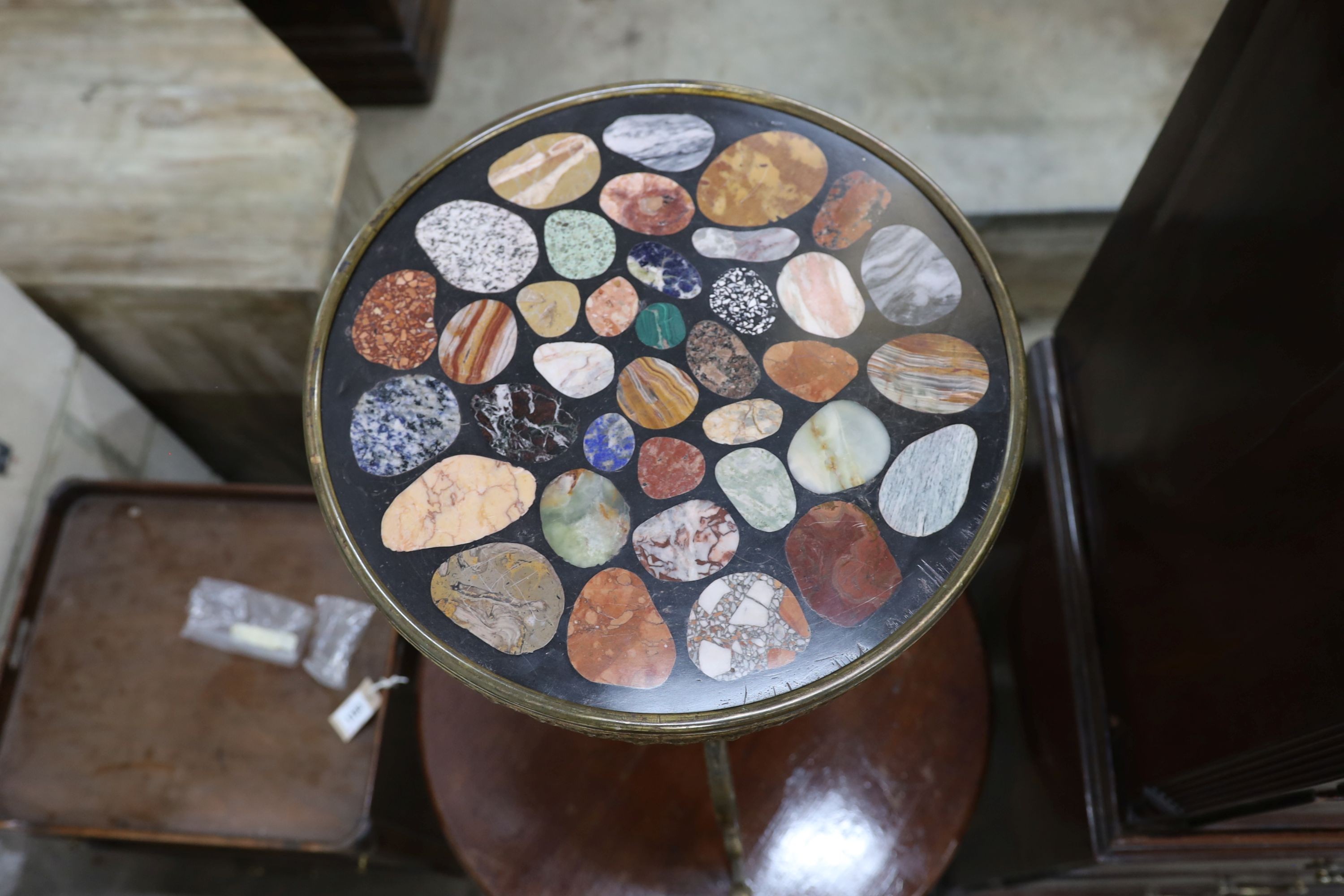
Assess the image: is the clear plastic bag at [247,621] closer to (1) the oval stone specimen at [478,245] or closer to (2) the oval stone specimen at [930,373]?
(1) the oval stone specimen at [478,245]

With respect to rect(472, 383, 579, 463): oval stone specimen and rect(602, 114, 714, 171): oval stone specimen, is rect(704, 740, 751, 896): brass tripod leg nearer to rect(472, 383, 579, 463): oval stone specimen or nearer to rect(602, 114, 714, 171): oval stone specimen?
rect(472, 383, 579, 463): oval stone specimen

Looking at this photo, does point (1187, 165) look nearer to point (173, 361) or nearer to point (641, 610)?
point (641, 610)

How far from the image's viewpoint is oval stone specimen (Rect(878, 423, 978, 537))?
806 millimetres

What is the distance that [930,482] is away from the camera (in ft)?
2.68

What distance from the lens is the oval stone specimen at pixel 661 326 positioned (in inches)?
34.8

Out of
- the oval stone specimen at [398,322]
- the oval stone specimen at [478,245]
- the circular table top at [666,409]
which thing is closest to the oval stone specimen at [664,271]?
the circular table top at [666,409]

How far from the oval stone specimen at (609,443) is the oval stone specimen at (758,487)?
88mm

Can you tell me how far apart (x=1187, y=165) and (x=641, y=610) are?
0.82 meters

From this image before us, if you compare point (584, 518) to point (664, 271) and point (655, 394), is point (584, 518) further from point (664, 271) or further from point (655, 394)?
point (664, 271)

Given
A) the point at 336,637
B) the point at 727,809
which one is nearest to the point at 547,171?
the point at 727,809

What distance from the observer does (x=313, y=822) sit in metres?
1.39

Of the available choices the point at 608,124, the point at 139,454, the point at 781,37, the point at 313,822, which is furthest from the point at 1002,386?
the point at 139,454

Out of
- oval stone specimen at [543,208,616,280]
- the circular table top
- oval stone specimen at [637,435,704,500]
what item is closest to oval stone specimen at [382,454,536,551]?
the circular table top

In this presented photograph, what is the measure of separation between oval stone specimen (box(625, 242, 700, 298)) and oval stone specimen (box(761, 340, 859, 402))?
0.11m
